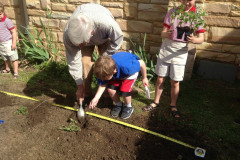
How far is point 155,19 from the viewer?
3.73 meters

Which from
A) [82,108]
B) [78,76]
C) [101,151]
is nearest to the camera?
[101,151]

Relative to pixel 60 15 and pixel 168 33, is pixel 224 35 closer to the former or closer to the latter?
pixel 168 33

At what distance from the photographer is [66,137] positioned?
2.53 meters

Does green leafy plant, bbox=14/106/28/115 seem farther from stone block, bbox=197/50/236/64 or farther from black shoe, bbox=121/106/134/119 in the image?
stone block, bbox=197/50/236/64

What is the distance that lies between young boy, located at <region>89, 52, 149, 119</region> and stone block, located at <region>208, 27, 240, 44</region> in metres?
1.68

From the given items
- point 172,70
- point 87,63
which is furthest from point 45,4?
point 172,70

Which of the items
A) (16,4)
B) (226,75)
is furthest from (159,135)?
(16,4)

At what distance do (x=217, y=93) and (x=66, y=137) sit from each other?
2519 mm

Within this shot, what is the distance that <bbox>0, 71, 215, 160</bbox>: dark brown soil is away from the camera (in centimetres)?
229

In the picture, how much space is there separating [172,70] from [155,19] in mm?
1427

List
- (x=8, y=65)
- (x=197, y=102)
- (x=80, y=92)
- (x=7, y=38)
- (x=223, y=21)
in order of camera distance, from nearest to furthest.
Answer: (x=80, y=92) → (x=197, y=102) → (x=223, y=21) → (x=7, y=38) → (x=8, y=65)

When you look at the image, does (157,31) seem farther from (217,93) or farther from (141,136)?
(141,136)

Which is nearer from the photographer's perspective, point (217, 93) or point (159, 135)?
point (159, 135)

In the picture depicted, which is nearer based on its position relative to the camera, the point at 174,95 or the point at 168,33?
the point at 168,33
